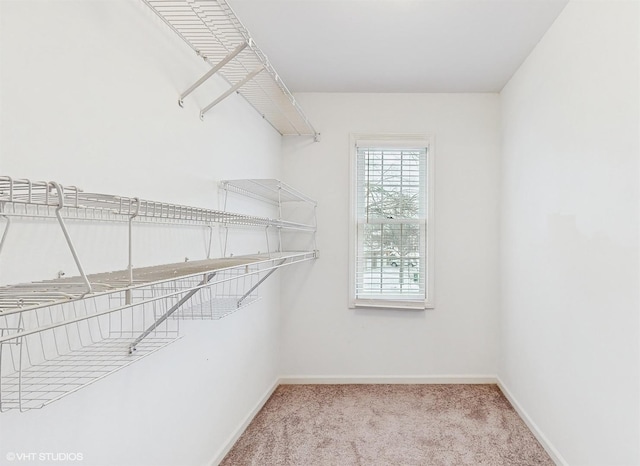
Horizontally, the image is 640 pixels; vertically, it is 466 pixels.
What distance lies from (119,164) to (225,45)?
2.49ft

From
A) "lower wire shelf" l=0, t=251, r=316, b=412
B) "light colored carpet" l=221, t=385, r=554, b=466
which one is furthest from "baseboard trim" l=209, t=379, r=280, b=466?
"lower wire shelf" l=0, t=251, r=316, b=412

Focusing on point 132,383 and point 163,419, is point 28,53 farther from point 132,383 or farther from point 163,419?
point 163,419

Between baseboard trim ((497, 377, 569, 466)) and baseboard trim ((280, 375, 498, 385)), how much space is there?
0.19m

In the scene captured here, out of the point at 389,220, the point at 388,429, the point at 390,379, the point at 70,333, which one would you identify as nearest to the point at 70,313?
the point at 70,333

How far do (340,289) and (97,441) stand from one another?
2226 mm

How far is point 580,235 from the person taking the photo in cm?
185

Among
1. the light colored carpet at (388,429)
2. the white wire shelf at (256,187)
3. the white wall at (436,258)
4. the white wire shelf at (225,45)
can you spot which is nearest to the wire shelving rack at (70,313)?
the white wire shelf at (256,187)

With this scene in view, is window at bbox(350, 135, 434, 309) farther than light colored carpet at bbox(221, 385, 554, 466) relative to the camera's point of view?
Yes

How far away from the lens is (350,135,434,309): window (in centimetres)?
321

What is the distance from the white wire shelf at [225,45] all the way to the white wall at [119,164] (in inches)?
2.5

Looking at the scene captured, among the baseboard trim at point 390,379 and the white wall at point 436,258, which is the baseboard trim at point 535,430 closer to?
the baseboard trim at point 390,379

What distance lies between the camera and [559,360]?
2.05 meters

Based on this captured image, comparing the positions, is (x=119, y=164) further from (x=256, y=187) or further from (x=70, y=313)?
(x=256, y=187)

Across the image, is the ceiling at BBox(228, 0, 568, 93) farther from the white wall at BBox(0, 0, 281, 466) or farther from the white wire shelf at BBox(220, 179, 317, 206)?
the white wire shelf at BBox(220, 179, 317, 206)
